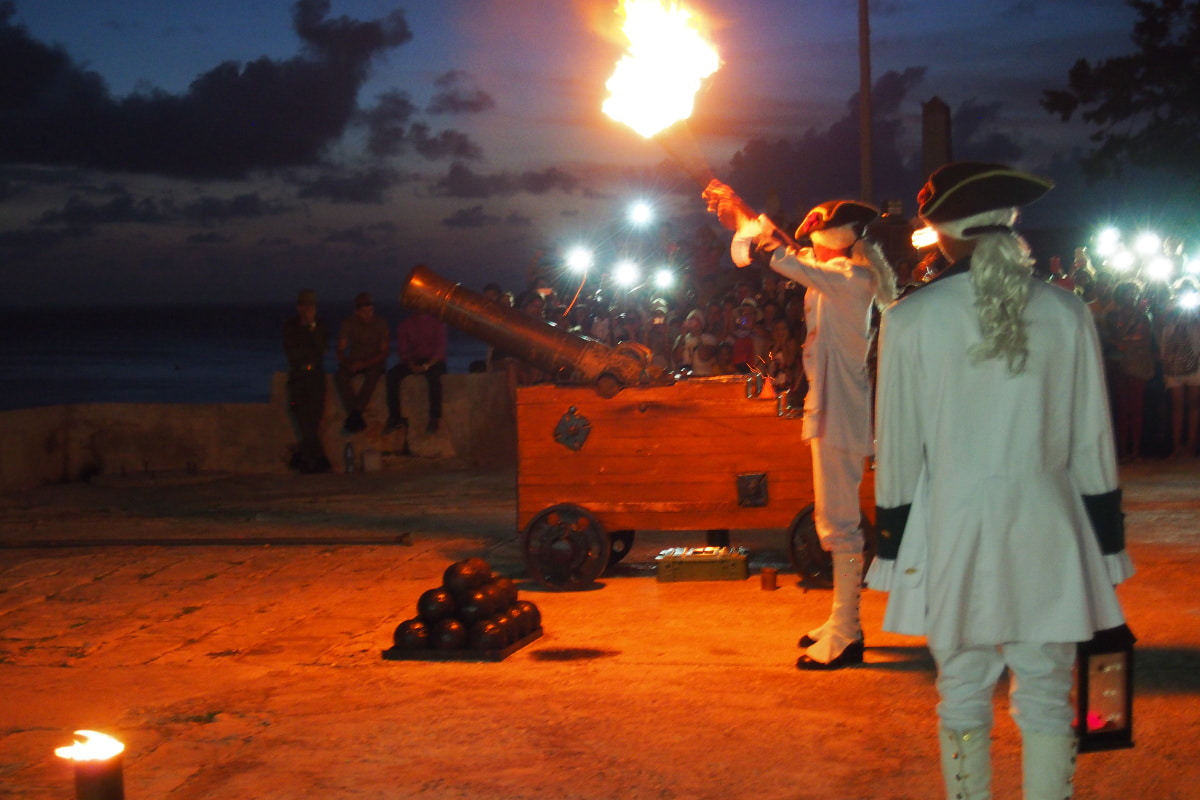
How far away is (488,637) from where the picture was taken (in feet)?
20.0

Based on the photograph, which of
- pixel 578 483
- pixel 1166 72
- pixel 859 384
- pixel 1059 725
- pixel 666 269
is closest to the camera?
pixel 1059 725

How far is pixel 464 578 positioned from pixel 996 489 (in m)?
3.59

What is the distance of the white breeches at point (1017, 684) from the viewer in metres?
3.34

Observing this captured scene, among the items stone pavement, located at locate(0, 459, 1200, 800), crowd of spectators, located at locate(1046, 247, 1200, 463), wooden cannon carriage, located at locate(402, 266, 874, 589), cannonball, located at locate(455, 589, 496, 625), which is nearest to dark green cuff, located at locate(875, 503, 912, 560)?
stone pavement, located at locate(0, 459, 1200, 800)

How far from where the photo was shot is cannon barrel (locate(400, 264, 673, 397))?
774cm

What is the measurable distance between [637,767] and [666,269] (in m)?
10.9

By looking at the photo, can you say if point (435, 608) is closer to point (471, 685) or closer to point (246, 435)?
point (471, 685)

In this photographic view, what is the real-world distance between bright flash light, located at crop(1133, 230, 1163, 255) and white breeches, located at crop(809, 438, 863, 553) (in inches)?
490

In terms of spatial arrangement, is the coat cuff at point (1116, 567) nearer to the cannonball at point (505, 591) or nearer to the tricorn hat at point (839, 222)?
the tricorn hat at point (839, 222)

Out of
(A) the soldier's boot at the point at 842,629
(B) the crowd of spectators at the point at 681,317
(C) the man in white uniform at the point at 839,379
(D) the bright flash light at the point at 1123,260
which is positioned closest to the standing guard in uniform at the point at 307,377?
(B) the crowd of spectators at the point at 681,317

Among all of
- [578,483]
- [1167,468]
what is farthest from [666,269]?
[578,483]

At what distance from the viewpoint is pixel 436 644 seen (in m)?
6.20

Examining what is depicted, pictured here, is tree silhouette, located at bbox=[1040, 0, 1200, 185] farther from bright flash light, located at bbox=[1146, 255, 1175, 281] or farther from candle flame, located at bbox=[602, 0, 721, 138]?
candle flame, located at bbox=[602, 0, 721, 138]

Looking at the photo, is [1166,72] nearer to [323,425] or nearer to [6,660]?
[323,425]
